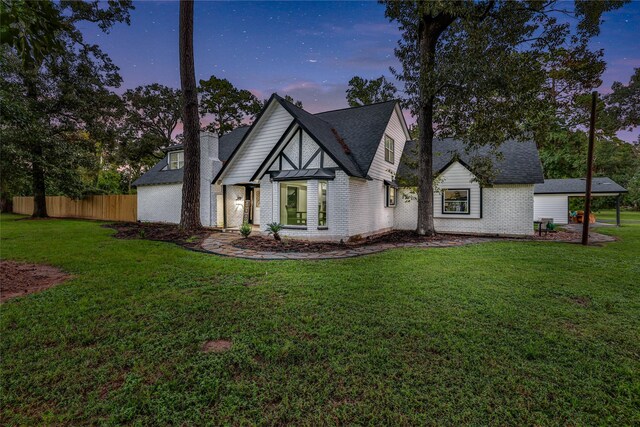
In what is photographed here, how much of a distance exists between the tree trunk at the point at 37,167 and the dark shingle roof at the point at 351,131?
15.6 meters

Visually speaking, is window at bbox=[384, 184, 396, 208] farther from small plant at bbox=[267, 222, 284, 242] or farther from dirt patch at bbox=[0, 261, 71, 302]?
dirt patch at bbox=[0, 261, 71, 302]

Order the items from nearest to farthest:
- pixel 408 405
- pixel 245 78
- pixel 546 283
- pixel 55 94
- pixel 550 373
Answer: pixel 408 405, pixel 550 373, pixel 546 283, pixel 245 78, pixel 55 94

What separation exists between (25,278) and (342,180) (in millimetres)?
8479

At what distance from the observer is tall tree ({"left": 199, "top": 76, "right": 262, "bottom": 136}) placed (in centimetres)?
2895

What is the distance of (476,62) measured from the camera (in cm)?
957

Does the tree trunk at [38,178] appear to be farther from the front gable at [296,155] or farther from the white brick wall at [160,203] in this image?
the front gable at [296,155]

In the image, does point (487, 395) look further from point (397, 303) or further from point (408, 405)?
point (397, 303)

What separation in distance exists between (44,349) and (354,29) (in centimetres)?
1247

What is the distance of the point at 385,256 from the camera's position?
7.54 m

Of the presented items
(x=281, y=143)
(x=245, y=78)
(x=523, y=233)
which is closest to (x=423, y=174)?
(x=523, y=233)

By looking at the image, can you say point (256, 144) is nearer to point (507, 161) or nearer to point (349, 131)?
point (349, 131)

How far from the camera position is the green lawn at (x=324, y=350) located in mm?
2096

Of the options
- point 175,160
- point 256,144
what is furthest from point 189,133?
point 175,160

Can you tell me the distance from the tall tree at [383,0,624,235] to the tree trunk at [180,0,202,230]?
8.51m
